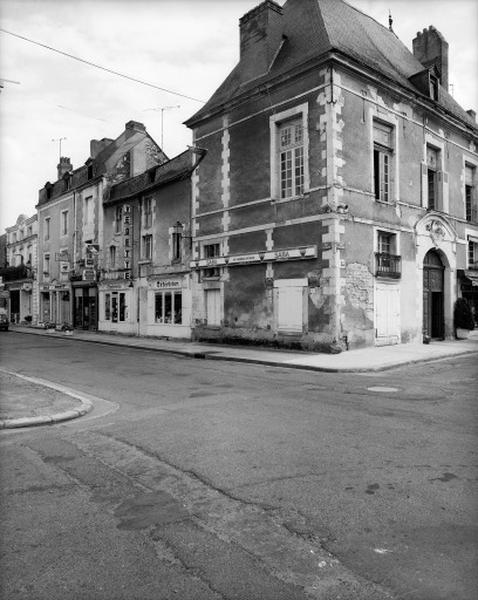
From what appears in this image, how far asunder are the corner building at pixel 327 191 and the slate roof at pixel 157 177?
0.91m

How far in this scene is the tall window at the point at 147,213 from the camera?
82.1ft

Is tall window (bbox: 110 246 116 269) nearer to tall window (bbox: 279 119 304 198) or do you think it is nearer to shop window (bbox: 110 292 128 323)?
shop window (bbox: 110 292 128 323)

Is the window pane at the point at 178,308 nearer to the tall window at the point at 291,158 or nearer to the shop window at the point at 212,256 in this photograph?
the shop window at the point at 212,256

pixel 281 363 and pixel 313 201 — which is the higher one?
pixel 313 201

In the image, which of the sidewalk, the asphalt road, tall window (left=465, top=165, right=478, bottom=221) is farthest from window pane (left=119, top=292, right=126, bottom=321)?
the asphalt road

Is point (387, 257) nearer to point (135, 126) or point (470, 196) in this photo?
point (470, 196)

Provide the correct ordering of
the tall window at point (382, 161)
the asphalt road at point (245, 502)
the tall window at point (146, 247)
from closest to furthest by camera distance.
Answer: the asphalt road at point (245, 502) < the tall window at point (382, 161) < the tall window at point (146, 247)

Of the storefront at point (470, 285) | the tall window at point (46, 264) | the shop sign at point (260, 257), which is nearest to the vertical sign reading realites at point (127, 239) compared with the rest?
the shop sign at point (260, 257)

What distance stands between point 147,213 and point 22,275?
19823 millimetres

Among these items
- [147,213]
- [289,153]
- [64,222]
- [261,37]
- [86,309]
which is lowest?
[86,309]

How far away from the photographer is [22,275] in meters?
39.9

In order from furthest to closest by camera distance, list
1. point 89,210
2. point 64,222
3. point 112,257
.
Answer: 1. point 64,222
2. point 89,210
3. point 112,257

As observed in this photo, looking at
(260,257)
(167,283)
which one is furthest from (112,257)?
(260,257)

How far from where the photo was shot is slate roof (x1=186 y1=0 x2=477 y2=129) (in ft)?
57.0
